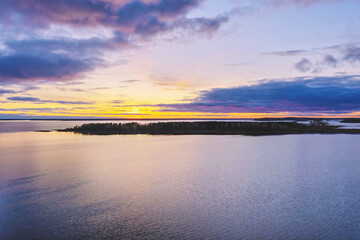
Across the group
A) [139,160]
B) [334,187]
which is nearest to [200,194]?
[334,187]

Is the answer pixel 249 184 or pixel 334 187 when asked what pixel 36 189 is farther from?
pixel 334 187

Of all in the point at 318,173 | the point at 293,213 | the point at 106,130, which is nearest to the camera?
the point at 293,213

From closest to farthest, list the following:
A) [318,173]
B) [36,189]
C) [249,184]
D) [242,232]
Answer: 1. [242,232]
2. [36,189]
3. [249,184]
4. [318,173]

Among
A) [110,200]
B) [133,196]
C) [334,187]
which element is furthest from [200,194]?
[334,187]

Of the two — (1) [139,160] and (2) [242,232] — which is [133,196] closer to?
(2) [242,232]

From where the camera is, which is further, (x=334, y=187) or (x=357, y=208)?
(x=334, y=187)

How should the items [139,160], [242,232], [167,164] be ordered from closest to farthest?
[242,232]
[167,164]
[139,160]
